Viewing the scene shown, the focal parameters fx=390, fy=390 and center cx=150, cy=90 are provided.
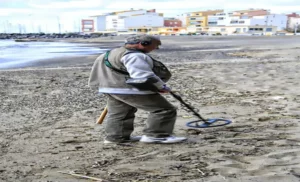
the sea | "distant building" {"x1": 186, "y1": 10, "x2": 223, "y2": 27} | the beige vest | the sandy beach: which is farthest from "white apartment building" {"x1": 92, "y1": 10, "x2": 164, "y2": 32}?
the beige vest

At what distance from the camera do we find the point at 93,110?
7102 millimetres

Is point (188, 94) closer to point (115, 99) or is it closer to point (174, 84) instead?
point (174, 84)

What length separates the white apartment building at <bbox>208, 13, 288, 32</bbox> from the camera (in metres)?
126

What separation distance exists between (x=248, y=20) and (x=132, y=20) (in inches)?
1814

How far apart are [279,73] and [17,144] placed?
27.8 ft

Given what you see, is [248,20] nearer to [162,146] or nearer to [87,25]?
[87,25]

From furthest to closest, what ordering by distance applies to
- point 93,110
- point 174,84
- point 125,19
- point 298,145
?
point 125,19, point 174,84, point 93,110, point 298,145

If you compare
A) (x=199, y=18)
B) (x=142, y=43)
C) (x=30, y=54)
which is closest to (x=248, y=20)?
(x=199, y=18)

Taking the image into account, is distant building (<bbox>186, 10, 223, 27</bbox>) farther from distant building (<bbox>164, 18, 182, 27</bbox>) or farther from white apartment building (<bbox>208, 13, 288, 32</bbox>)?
distant building (<bbox>164, 18, 182, 27</bbox>)

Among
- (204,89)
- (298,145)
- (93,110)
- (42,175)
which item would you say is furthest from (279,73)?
(42,175)

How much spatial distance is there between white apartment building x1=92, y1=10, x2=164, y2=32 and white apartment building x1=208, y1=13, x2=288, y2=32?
855 inches

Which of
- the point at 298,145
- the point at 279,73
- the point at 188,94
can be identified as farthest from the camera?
the point at 279,73

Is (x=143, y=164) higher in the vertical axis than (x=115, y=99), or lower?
lower

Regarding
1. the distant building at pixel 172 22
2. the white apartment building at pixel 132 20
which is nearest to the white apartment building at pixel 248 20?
the distant building at pixel 172 22
